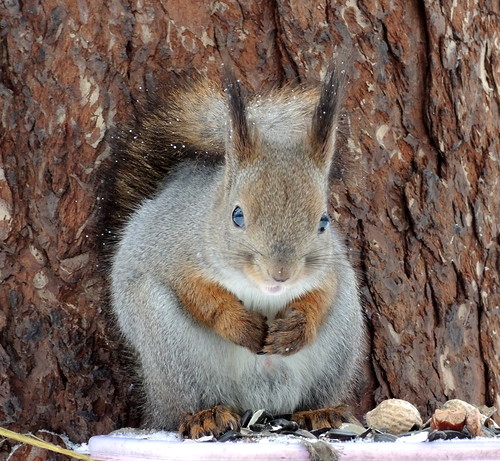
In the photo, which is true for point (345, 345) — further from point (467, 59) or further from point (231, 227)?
point (467, 59)

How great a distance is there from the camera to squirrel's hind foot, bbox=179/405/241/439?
1.89m

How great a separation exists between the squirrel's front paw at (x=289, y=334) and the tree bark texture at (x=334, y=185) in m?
0.36

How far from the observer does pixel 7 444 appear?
7.22 ft

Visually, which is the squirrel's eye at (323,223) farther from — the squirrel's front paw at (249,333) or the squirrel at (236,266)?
the squirrel's front paw at (249,333)

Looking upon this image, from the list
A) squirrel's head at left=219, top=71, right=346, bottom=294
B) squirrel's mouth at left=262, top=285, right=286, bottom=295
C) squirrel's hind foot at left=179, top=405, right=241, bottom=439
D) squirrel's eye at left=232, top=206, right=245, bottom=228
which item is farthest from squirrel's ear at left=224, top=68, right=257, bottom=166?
squirrel's hind foot at left=179, top=405, right=241, bottom=439

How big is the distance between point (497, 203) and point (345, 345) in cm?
55

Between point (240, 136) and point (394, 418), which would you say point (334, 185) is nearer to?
point (240, 136)

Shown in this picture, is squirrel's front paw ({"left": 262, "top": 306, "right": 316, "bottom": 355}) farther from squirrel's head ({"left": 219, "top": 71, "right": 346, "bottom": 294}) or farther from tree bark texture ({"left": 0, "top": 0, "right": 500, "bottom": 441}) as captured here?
tree bark texture ({"left": 0, "top": 0, "right": 500, "bottom": 441})

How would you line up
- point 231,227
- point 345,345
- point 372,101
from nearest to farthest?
point 231,227 < point 345,345 < point 372,101

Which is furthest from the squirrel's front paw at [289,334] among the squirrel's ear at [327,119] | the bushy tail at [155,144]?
the bushy tail at [155,144]

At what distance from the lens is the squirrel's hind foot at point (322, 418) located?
2.01 metres

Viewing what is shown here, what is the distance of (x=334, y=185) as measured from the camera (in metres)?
2.30

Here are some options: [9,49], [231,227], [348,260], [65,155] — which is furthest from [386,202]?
[9,49]

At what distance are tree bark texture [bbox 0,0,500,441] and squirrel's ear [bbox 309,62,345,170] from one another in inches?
11.4
